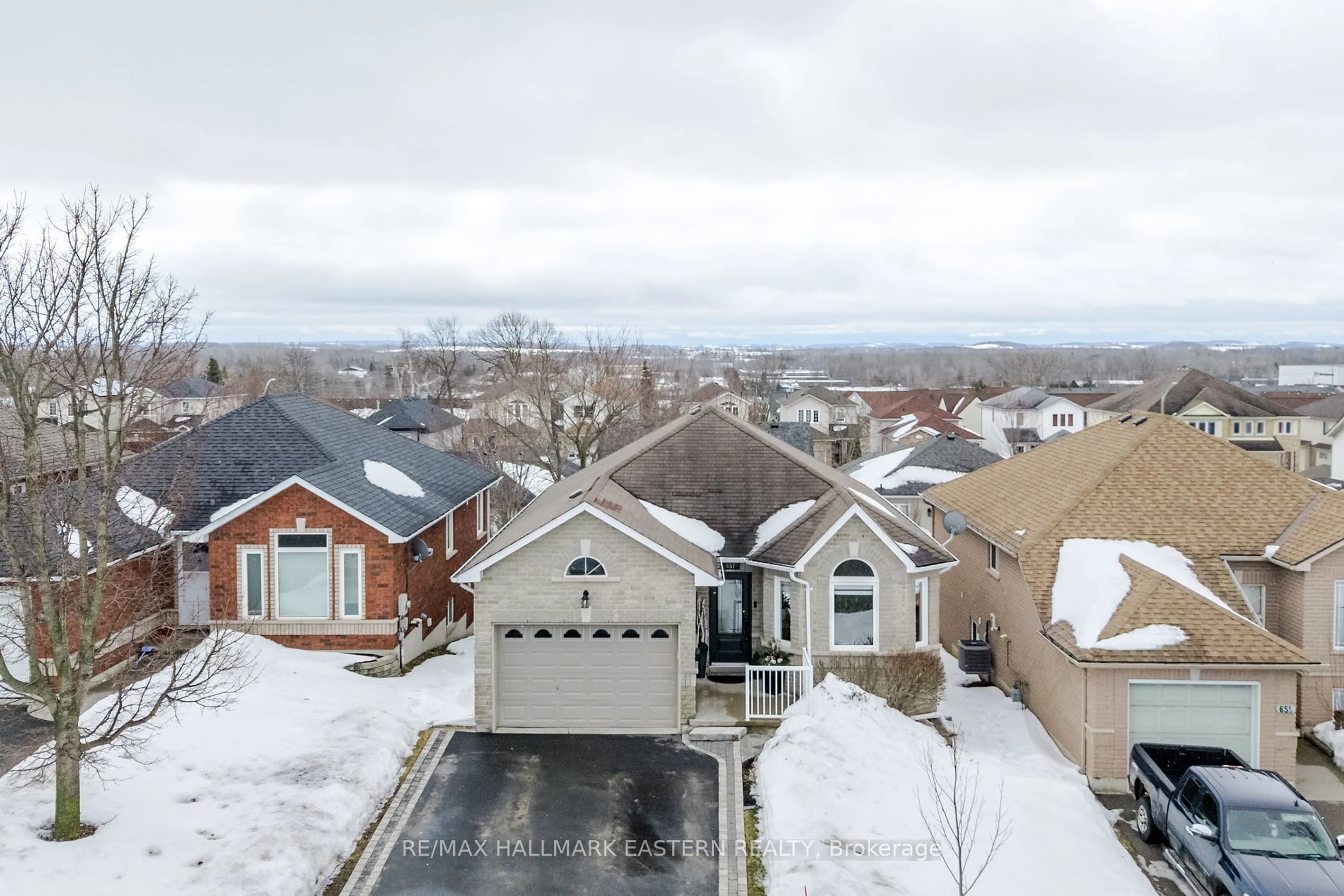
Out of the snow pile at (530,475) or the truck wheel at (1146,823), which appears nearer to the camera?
the truck wheel at (1146,823)

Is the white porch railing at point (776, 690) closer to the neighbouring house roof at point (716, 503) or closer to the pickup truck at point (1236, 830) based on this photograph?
the neighbouring house roof at point (716, 503)

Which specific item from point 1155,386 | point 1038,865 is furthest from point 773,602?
point 1155,386

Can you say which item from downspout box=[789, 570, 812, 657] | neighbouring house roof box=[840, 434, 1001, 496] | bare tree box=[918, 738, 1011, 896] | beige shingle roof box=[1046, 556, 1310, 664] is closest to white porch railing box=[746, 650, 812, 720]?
downspout box=[789, 570, 812, 657]

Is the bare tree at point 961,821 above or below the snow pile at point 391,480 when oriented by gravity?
below

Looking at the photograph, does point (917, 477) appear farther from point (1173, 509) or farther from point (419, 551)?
point (419, 551)

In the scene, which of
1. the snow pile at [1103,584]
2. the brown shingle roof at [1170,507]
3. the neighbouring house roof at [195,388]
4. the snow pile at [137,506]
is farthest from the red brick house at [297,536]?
the neighbouring house roof at [195,388]

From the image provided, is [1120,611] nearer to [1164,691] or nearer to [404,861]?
[1164,691]
